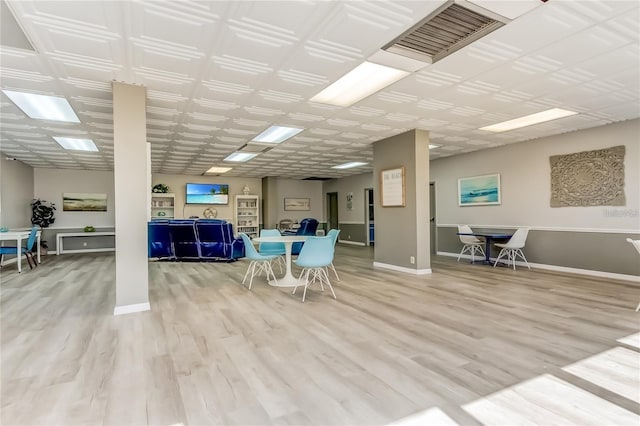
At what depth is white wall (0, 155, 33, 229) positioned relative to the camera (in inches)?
301

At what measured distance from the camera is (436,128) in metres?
5.90

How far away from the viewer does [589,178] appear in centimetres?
586

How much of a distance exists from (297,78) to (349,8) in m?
1.34

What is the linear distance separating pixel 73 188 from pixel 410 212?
1054 centimetres

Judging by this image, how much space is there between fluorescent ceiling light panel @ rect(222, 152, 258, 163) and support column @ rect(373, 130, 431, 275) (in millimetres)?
3585

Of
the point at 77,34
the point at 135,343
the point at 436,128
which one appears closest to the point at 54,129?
the point at 77,34

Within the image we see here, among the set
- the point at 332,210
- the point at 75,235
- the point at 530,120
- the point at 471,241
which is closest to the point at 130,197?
the point at 530,120

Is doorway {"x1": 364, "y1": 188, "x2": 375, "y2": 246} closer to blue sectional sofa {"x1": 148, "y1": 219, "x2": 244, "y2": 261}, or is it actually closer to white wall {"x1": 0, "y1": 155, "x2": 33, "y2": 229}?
blue sectional sofa {"x1": 148, "y1": 219, "x2": 244, "y2": 261}

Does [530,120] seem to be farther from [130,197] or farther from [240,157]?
[240,157]

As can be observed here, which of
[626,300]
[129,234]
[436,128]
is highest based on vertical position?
[436,128]

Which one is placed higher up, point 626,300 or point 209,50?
point 209,50

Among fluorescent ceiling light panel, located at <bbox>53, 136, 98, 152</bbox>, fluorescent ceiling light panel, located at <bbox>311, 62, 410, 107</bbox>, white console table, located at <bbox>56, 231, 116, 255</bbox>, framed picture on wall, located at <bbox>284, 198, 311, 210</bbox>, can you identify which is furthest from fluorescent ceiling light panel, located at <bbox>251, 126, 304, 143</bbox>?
framed picture on wall, located at <bbox>284, 198, 311, 210</bbox>

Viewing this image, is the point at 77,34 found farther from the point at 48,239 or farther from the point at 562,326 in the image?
the point at 48,239

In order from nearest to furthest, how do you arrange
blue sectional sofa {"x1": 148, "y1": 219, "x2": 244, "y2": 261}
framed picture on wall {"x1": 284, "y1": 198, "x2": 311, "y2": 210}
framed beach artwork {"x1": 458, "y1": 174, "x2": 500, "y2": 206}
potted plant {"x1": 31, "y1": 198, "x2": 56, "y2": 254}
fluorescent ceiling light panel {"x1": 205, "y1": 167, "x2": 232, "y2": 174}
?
1. blue sectional sofa {"x1": 148, "y1": 219, "x2": 244, "y2": 261}
2. framed beach artwork {"x1": 458, "y1": 174, "x2": 500, "y2": 206}
3. potted plant {"x1": 31, "y1": 198, "x2": 56, "y2": 254}
4. fluorescent ceiling light panel {"x1": 205, "y1": 167, "x2": 232, "y2": 174}
5. framed picture on wall {"x1": 284, "y1": 198, "x2": 311, "y2": 210}
